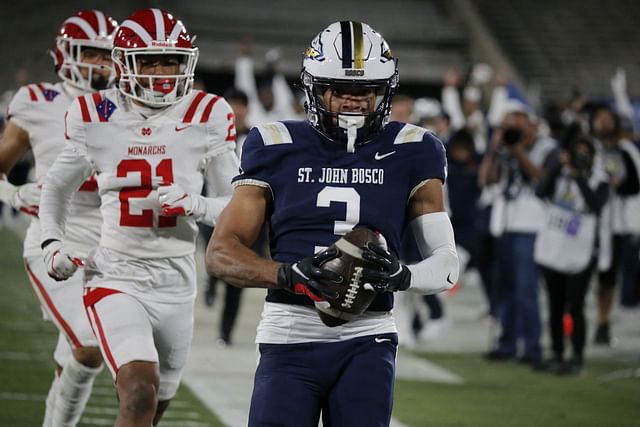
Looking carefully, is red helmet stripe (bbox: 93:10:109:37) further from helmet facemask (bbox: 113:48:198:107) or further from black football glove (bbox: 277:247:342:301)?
black football glove (bbox: 277:247:342:301)

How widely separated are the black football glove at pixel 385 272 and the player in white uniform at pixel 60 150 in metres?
2.36

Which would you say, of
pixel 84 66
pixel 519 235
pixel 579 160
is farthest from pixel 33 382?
pixel 579 160

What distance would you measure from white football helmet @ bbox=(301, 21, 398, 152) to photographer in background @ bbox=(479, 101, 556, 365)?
5.61 m

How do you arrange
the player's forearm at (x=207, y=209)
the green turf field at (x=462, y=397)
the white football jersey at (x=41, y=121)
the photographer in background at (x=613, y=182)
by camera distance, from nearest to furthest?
the player's forearm at (x=207, y=209) → the white football jersey at (x=41, y=121) → the green turf field at (x=462, y=397) → the photographer in background at (x=613, y=182)

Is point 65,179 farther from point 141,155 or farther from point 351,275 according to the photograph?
point 351,275

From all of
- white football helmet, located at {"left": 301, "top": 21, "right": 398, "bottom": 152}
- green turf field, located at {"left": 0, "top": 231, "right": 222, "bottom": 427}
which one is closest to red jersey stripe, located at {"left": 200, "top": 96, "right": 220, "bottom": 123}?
white football helmet, located at {"left": 301, "top": 21, "right": 398, "bottom": 152}

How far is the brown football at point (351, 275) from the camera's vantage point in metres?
3.50

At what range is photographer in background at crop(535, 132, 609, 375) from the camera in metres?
9.07

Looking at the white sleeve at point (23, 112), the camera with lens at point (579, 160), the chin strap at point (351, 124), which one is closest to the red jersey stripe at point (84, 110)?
the white sleeve at point (23, 112)

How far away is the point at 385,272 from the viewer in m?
3.54

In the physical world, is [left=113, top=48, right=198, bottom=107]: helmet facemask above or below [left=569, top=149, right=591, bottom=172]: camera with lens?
above

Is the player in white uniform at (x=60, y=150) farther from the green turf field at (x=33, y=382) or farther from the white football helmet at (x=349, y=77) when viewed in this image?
the white football helmet at (x=349, y=77)

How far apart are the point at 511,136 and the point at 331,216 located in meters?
5.81

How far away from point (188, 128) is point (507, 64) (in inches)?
855
